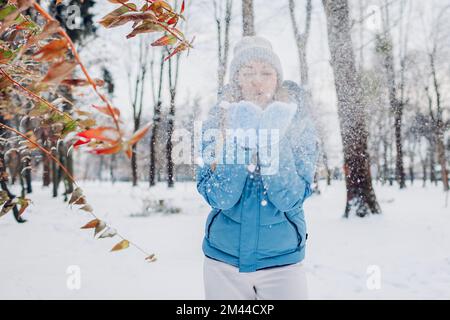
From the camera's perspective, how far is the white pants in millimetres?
1298

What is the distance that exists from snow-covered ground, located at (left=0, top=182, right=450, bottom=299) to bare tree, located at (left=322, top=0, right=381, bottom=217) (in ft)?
1.29

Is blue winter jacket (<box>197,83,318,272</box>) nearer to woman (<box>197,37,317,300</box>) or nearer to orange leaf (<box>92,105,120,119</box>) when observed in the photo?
woman (<box>197,37,317,300</box>)

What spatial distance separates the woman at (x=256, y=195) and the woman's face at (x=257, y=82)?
93 millimetres

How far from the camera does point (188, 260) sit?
3977 mm

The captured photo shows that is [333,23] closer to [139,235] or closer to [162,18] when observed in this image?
[139,235]

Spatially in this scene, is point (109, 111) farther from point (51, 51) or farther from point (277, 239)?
point (277, 239)

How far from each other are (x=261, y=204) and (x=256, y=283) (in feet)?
1.02

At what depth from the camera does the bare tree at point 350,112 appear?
5.65 meters

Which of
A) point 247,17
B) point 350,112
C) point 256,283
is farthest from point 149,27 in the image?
point 350,112

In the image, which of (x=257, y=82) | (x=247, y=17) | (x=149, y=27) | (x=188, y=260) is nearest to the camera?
(x=149, y=27)

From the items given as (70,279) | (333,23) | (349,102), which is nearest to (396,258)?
(349,102)

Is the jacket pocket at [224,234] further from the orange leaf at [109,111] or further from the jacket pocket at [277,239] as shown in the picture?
the orange leaf at [109,111]

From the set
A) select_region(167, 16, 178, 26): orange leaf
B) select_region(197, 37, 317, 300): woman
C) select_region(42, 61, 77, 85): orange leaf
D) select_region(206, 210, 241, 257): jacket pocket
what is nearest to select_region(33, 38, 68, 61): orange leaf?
select_region(42, 61, 77, 85): orange leaf

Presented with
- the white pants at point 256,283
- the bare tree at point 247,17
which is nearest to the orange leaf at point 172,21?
the white pants at point 256,283
